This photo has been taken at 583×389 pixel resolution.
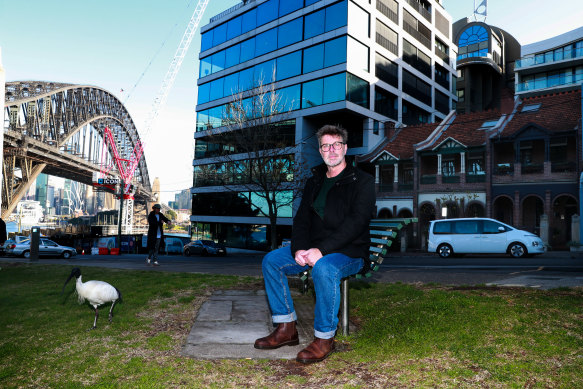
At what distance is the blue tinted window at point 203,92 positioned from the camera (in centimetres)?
4678

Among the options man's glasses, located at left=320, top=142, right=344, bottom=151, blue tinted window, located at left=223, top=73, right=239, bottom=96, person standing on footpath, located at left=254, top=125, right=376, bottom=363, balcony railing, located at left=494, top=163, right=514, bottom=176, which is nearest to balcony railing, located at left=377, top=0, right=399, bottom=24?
blue tinted window, located at left=223, top=73, right=239, bottom=96

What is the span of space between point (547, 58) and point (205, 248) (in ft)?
137

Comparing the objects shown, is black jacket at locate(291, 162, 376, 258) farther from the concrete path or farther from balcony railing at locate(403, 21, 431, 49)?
balcony railing at locate(403, 21, 431, 49)

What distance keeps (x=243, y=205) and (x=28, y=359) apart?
127 ft

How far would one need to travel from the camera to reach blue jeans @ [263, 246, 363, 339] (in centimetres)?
335

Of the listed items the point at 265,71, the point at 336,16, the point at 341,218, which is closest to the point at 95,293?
the point at 341,218

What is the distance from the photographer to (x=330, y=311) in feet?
10.9

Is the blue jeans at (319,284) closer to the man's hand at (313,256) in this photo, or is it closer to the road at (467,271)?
the man's hand at (313,256)

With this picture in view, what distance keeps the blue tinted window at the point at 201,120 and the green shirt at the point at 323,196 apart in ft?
146

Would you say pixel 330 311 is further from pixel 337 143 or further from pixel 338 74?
pixel 338 74

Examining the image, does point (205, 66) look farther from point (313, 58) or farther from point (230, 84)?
point (313, 58)

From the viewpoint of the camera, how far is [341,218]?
3.77 meters

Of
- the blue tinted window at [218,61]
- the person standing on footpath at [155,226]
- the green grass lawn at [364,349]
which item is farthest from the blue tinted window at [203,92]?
the green grass lawn at [364,349]

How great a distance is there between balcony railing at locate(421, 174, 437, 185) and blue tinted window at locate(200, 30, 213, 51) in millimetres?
30734
